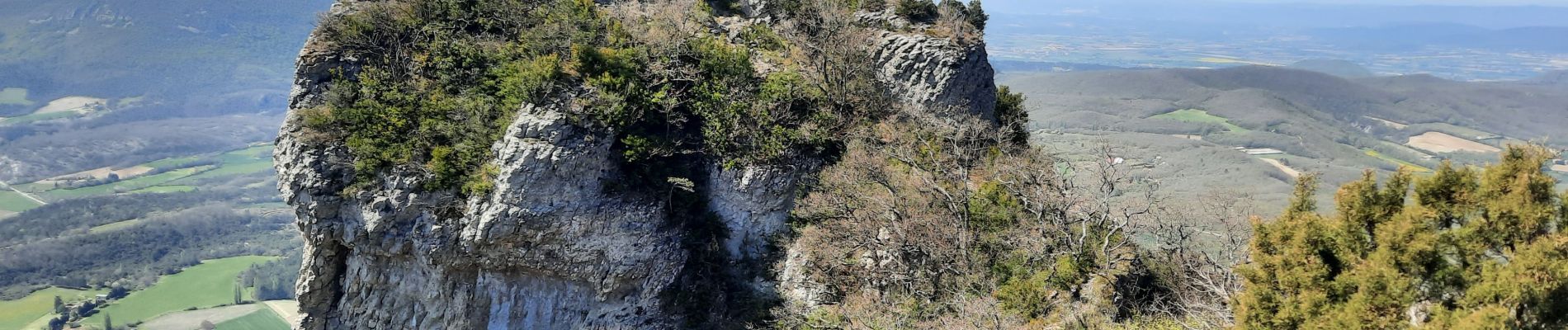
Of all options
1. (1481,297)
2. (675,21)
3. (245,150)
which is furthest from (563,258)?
(245,150)

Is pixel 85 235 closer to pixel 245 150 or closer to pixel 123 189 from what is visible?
pixel 123 189

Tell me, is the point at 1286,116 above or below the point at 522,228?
below

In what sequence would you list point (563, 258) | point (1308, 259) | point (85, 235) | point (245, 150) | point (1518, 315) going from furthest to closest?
point (245, 150), point (85, 235), point (563, 258), point (1308, 259), point (1518, 315)

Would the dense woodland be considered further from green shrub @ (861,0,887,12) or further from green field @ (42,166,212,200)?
green shrub @ (861,0,887,12)

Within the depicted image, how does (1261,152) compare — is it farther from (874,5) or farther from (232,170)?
(232,170)

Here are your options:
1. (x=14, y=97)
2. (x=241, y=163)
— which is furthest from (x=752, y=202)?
(x=14, y=97)
